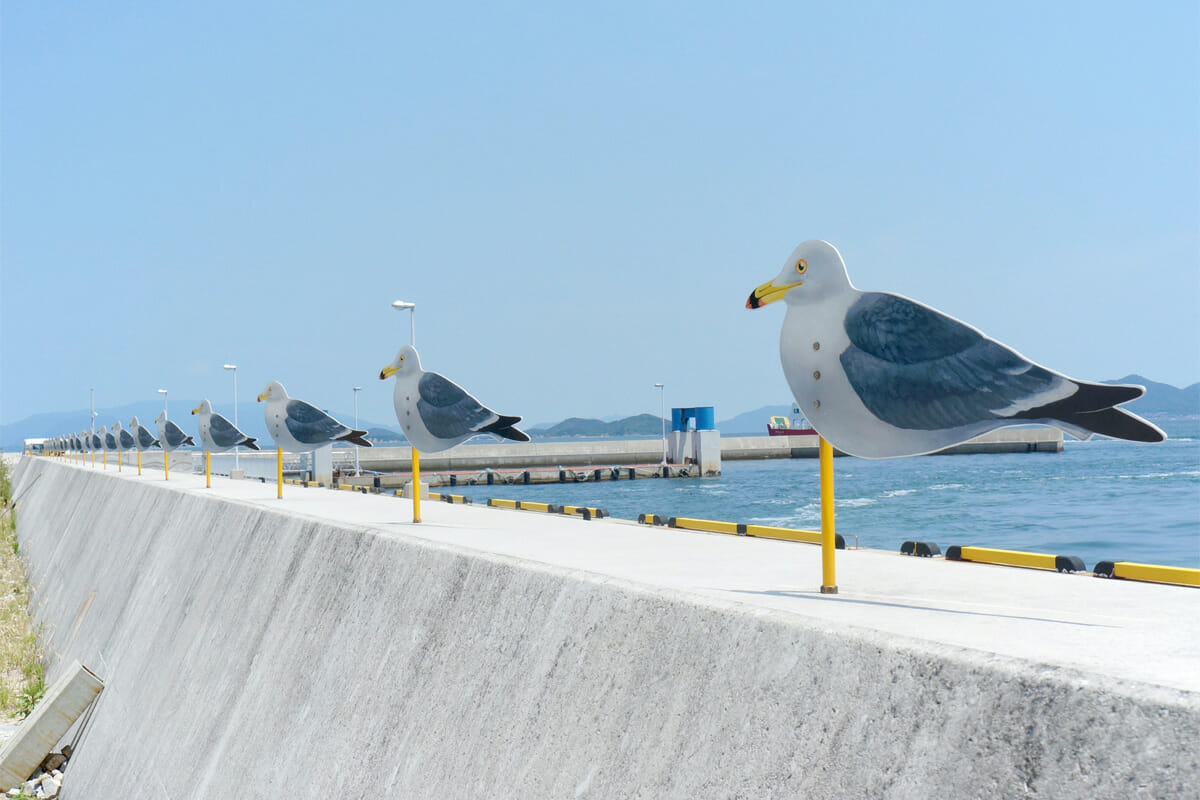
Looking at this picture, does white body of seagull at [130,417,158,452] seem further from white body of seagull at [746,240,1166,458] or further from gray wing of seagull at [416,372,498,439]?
white body of seagull at [746,240,1166,458]

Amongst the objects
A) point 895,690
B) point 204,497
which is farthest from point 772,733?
point 204,497

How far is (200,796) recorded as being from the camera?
684cm

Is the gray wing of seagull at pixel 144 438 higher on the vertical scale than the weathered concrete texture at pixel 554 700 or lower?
higher

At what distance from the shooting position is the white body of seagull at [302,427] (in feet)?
46.3

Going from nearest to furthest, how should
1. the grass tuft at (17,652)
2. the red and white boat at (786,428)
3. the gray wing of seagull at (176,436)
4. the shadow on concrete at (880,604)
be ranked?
the shadow on concrete at (880,604) → the grass tuft at (17,652) → the gray wing of seagull at (176,436) → the red and white boat at (786,428)

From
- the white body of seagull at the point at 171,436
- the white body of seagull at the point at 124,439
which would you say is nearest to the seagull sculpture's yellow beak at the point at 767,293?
the white body of seagull at the point at 171,436

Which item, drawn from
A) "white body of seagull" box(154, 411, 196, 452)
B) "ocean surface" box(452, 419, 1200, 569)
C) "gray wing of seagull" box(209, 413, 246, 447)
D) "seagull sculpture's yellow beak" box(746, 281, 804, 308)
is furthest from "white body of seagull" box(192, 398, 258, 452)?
"seagull sculpture's yellow beak" box(746, 281, 804, 308)

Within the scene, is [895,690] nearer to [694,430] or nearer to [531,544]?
[531,544]

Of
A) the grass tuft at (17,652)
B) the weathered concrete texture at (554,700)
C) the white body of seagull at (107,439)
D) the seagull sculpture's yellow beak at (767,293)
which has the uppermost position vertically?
the seagull sculpture's yellow beak at (767,293)

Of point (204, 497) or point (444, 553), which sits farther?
point (204, 497)

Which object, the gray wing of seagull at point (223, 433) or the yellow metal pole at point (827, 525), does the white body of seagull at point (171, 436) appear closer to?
the gray wing of seagull at point (223, 433)

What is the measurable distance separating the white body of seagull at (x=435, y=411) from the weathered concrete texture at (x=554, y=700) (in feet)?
6.53

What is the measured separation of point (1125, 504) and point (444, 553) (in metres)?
40.7

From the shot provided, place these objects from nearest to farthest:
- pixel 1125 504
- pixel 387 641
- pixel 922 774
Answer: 1. pixel 922 774
2. pixel 387 641
3. pixel 1125 504
